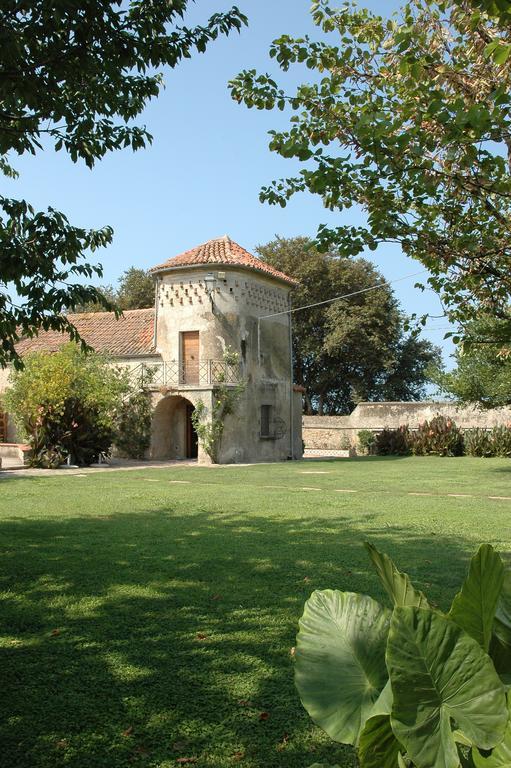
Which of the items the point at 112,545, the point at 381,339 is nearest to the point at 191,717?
the point at 112,545

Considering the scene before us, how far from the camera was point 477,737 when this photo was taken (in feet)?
2.64

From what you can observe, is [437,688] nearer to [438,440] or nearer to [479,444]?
[479,444]

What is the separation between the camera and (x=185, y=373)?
25344mm

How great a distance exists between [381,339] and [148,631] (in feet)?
117

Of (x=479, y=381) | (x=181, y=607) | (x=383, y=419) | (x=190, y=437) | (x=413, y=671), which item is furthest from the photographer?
(x=383, y=419)

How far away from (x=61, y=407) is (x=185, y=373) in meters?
5.99

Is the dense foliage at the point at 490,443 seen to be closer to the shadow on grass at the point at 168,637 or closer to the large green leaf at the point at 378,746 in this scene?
the shadow on grass at the point at 168,637

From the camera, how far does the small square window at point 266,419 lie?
87.0 ft

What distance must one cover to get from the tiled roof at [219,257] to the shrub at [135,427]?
5068 millimetres

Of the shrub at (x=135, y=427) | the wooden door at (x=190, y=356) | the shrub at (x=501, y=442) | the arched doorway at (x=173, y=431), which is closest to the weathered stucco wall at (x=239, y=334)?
the wooden door at (x=190, y=356)

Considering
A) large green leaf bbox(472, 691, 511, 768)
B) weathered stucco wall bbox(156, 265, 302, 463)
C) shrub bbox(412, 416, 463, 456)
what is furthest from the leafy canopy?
large green leaf bbox(472, 691, 511, 768)

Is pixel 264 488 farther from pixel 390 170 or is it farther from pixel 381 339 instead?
pixel 381 339

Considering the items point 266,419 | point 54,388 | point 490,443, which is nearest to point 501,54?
point 54,388

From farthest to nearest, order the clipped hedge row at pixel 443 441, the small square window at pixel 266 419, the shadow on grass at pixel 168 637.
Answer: the clipped hedge row at pixel 443 441 → the small square window at pixel 266 419 → the shadow on grass at pixel 168 637
